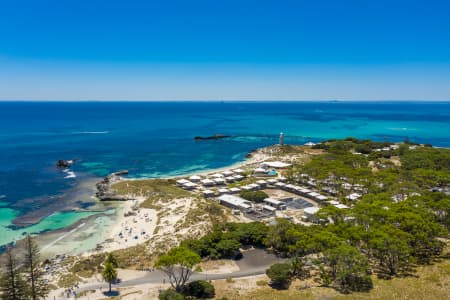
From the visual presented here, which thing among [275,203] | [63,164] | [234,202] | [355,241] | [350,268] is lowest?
[234,202]

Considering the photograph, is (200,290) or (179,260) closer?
(179,260)

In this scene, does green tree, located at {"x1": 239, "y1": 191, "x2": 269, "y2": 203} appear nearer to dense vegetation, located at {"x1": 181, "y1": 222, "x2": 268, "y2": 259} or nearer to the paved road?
dense vegetation, located at {"x1": 181, "y1": 222, "x2": 268, "y2": 259}

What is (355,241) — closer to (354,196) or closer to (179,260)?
(179,260)

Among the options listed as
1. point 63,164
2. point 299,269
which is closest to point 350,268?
point 299,269

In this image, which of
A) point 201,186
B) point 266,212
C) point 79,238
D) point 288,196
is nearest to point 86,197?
point 79,238

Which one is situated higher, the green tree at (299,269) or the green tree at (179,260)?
the green tree at (179,260)

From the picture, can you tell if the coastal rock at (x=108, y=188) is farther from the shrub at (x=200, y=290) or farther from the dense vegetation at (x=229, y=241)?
the shrub at (x=200, y=290)

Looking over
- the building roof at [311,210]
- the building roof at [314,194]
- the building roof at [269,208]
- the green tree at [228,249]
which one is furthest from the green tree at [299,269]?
the building roof at [314,194]
